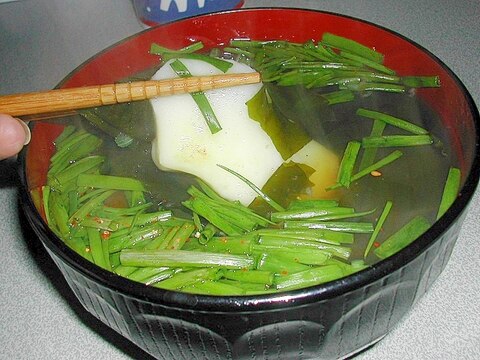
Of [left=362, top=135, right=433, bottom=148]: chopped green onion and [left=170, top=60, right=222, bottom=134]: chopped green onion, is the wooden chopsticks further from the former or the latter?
[left=362, top=135, right=433, bottom=148]: chopped green onion

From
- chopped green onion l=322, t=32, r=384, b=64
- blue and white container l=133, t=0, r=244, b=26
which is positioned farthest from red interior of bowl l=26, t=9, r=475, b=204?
blue and white container l=133, t=0, r=244, b=26

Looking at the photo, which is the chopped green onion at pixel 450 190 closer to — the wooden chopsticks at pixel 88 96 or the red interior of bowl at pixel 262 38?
the red interior of bowl at pixel 262 38

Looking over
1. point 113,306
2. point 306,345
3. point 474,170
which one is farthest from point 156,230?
point 474,170

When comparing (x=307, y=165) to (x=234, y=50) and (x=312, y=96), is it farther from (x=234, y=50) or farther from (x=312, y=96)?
(x=234, y=50)

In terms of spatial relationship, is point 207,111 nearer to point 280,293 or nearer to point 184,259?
point 184,259

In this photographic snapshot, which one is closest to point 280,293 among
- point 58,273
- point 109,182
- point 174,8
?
point 109,182

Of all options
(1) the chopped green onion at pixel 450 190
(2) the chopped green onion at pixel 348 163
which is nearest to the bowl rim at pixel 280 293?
(1) the chopped green onion at pixel 450 190
